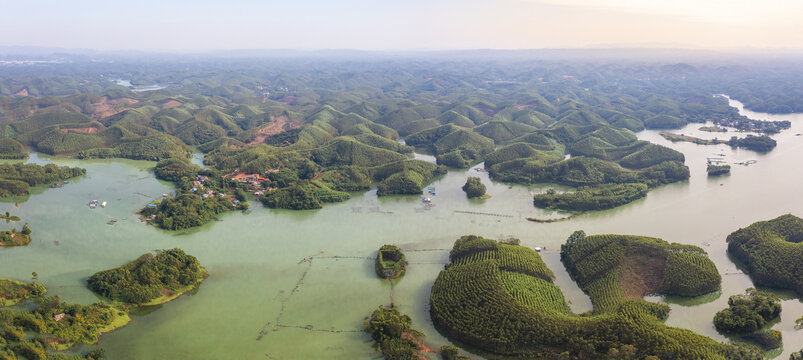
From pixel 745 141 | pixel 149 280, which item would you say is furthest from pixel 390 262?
pixel 745 141

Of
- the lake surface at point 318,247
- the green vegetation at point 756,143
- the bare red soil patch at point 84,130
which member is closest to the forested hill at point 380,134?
the bare red soil patch at point 84,130

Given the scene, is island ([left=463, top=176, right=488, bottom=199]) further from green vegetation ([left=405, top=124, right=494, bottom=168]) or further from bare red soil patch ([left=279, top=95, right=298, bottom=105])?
bare red soil patch ([left=279, top=95, right=298, bottom=105])

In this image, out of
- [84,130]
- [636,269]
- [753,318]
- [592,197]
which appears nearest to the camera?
[753,318]

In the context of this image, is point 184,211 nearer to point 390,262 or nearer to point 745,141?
point 390,262

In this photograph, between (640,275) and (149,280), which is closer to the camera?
(149,280)

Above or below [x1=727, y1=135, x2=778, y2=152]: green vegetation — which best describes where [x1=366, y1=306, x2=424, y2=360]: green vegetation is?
below

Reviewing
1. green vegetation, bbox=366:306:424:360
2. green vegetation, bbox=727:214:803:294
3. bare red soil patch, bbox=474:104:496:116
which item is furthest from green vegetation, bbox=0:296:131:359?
bare red soil patch, bbox=474:104:496:116

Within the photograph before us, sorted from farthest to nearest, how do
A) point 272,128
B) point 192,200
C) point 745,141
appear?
point 272,128 < point 745,141 < point 192,200

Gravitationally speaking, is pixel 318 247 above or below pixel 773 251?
below
